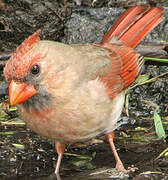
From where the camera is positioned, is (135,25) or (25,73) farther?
(135,25)

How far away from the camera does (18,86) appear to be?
409cm

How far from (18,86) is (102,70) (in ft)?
3.56

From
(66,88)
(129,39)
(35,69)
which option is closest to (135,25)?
(129,39)

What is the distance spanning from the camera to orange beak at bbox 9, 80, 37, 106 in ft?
13.4

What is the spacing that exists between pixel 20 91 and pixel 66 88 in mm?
419

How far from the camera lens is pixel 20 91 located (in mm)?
4086

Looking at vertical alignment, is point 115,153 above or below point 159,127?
below

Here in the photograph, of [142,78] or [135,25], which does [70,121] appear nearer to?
[135,25]

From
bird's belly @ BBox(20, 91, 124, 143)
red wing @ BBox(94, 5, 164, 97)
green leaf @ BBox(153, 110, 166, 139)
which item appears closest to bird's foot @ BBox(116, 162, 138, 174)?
bird's belly @ BBox(20, 91, 124, 143)

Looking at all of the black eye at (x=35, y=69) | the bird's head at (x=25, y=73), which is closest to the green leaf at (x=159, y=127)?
the bird's head at (x=25, y=73)

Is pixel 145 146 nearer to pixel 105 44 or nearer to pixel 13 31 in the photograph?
pixel 105 44

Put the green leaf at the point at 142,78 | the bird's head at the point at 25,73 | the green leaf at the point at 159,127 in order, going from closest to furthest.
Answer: the bird's head at the point at 25,73 < the green leaf at the point at 159,127 < the green leaf at the point at 142,78

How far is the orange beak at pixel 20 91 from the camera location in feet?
13.4

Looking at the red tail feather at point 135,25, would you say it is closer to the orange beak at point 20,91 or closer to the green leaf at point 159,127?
the green leaf at point 159,127
